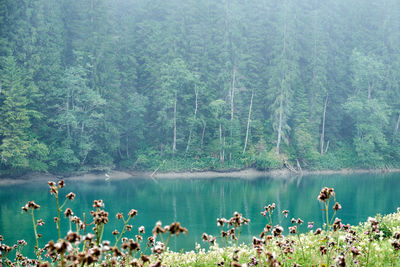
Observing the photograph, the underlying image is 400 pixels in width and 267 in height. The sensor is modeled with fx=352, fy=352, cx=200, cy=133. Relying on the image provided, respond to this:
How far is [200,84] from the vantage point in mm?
36625

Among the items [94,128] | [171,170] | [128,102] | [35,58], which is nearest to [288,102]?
[171,170]

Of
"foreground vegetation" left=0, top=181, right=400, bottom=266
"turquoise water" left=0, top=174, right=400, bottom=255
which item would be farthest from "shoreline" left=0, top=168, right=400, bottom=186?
"foreground vegetation" left=0, top=181, right=400, bottom=266

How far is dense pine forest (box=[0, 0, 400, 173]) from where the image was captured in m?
31.6

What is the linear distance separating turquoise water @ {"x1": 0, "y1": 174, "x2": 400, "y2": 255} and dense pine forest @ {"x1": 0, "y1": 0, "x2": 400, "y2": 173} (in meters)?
4.87

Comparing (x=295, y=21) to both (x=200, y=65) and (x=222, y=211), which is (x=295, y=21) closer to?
(x=200, y=65)

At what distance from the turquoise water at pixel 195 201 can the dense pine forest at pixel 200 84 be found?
4873 millimetres

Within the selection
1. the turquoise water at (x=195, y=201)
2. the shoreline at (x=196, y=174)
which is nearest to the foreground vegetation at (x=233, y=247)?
the turquoise water at (x=195, y=201)

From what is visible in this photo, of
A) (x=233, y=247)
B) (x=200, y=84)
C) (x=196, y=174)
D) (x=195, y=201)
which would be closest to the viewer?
(x=233, y=247)

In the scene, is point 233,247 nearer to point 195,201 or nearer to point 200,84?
point 195,201

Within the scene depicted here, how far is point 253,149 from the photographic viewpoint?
35.8 meters

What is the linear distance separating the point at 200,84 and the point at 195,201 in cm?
1816

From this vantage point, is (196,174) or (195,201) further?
(196,174)

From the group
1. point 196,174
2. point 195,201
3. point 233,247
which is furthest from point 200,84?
point 233,247

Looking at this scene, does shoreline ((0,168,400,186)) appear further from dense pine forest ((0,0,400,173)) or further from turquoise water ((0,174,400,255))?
turquoise water ((0,174,400,255))
